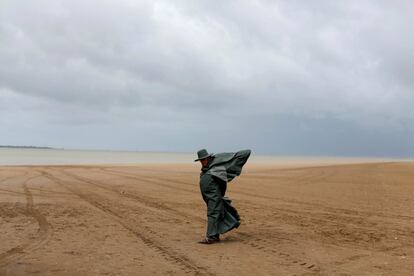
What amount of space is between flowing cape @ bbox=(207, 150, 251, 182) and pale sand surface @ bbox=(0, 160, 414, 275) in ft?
4.92

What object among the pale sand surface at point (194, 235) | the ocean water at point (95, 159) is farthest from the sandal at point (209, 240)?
the ocean water at point (95, 159)

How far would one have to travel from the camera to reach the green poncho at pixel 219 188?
10.4m

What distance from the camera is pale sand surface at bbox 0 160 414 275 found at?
8492 millimetres

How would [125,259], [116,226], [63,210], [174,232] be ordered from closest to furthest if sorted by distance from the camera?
1. [125,259]
2. [174,232]
3. [116,226]
4. [63,210]

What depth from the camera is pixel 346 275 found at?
8.00 metres

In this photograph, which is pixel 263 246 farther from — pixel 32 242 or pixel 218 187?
pixel 32 242

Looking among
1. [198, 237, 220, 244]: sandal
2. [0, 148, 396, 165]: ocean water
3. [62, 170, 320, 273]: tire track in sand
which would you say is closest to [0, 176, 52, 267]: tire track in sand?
[198, 237, 220, 244]: sandal

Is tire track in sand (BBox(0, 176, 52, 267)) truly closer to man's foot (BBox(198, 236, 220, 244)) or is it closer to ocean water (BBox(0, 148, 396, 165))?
man's foot (BBox(198, 236, 220, 244))

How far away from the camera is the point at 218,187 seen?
10.5 metres

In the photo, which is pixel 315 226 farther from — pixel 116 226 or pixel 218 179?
pixel 116 226

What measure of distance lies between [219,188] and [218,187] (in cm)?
4

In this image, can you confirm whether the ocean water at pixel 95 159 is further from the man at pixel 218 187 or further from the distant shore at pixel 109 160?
the man at pixel 218 187

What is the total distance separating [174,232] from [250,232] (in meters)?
1.82

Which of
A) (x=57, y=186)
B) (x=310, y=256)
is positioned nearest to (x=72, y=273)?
(x=310, y=256)
